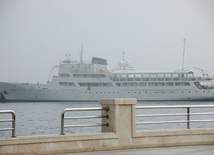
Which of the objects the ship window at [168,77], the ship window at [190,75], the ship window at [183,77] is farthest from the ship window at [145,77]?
the ship window at [190,75]

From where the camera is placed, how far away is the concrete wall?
6676 millimetres

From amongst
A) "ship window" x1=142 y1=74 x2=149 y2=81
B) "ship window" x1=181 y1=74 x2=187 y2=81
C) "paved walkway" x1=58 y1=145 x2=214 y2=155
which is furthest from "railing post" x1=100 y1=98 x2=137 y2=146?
"ship window" x1=142 y1=74 x2=149 y2=81

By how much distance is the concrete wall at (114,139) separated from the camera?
6676mm

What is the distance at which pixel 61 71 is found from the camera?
7188 cm

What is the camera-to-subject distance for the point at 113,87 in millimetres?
69625

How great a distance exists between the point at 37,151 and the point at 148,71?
6516 cm

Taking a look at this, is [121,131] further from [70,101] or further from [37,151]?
[70,101]

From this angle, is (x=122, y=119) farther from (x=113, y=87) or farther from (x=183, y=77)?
(x=183, y=77)

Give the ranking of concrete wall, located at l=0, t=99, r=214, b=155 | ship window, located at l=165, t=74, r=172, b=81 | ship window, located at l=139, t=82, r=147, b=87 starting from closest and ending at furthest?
concrete wall, located at l=0, t=99, r=214, b=155
ship window, located at l=139, t=82, r=147, b=87
ship window, located at l=165, t=74, r=172, b=81

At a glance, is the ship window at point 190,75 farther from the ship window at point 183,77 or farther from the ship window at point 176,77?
the ship window at point 176,77

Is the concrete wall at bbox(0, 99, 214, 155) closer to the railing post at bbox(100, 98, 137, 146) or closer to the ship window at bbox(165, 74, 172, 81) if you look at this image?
the railing post at bbox(100, 98, 137, 146)

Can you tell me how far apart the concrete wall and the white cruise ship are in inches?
2326

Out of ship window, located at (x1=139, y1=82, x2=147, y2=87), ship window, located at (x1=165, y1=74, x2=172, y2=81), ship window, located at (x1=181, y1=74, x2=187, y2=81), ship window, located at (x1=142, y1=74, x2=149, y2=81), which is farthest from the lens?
ship window, located at (x1=142, y1=74, x2=149, y2=81)

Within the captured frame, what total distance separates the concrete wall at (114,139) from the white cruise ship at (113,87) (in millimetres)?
59087
